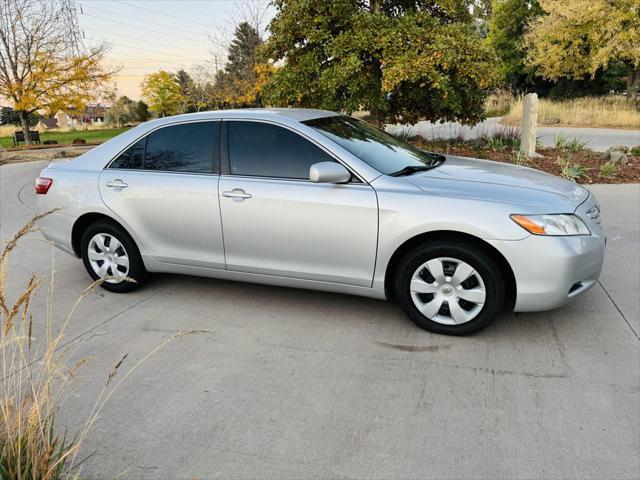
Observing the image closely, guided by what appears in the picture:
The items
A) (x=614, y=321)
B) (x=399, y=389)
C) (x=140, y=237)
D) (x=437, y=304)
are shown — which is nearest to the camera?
(x=399, y=389)

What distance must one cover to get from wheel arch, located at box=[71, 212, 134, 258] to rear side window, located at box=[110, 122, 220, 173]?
18.6 inches

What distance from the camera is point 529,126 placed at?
11266 mm

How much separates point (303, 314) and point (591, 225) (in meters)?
2.26

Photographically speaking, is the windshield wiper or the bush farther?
the bush

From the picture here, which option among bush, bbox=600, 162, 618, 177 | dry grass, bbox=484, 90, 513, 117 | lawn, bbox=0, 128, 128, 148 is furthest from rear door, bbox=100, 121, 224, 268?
dry grass, bbox=484, 90, 513, 117

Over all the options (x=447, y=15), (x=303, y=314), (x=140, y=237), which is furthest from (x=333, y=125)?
(x=447, y=15)

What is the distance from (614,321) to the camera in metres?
3.99

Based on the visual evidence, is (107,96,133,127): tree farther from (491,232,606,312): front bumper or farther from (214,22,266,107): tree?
(491,232,606,312): front bumper

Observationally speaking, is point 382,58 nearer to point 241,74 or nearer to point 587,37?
point 241,74

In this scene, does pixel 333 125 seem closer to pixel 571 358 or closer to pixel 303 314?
pixel 303 314

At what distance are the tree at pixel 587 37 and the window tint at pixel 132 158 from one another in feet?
92.3

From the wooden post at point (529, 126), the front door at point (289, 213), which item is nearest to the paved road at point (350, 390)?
the front door at point (289, 213)

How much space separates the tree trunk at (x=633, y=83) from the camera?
29.3 metres

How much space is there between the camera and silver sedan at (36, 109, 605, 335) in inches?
140
